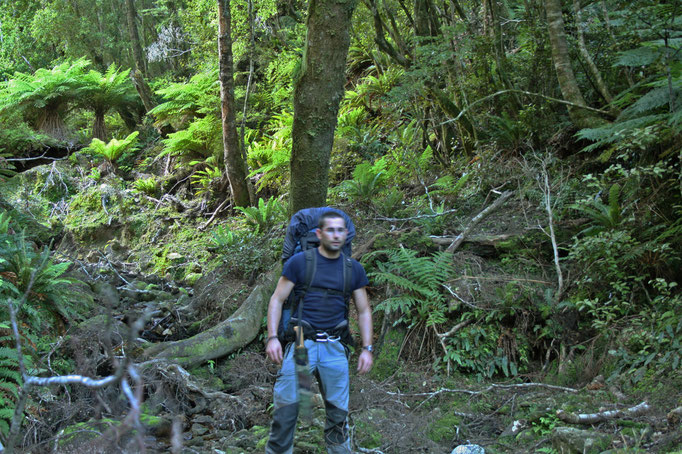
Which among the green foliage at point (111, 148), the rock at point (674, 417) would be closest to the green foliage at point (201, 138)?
the green foliage at point (111, 148)

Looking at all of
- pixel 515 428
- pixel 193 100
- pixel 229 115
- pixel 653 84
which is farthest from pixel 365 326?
pixel 193 100

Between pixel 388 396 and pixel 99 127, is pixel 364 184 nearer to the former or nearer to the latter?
pixel 388 396

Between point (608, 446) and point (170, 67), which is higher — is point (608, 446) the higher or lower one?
the lower one

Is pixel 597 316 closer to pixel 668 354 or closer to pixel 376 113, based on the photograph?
pixel 668 354

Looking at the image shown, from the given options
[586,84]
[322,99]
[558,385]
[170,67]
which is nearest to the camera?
[558,385]

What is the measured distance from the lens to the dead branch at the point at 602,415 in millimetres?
3830

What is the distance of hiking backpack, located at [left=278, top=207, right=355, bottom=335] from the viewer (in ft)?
12.5

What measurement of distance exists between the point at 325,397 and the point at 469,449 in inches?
52.6

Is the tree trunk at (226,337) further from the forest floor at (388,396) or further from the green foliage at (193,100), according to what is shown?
the green foliage at (193,100)

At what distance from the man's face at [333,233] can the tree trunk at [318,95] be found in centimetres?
293

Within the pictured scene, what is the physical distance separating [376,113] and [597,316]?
8.26m

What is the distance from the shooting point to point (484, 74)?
8.59 metres

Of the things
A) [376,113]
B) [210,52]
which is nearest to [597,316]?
[376,113]

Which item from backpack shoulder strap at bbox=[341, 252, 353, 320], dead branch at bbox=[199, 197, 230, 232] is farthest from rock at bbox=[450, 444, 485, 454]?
dead branch at bbox=[199, 197, 230, 232]
